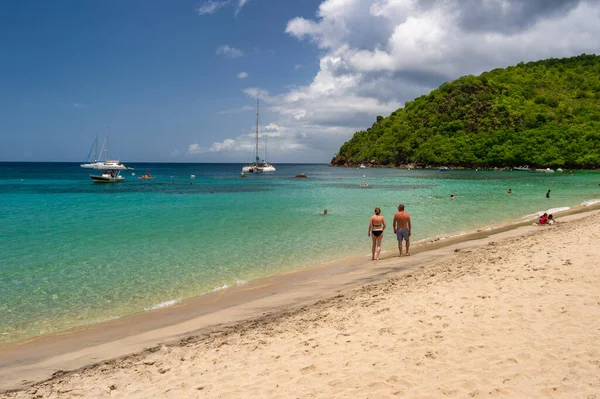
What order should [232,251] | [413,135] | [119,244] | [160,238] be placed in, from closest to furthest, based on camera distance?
[232,251], [119,244], [160,238], [413,135]

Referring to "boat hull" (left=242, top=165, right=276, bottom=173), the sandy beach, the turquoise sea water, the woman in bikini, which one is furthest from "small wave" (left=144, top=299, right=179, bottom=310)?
"boat hull" (left=242, top=165, right=276, bottom=173)

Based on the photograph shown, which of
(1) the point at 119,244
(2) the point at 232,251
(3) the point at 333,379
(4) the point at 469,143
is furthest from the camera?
(4) the point at 469,143

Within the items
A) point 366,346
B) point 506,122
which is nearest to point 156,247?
point 366,346

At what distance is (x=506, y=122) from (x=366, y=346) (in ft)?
520

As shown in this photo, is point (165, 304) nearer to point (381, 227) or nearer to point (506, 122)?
point (381, 227)

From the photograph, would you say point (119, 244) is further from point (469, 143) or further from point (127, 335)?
point (469, 143)

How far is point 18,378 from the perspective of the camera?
672 cm

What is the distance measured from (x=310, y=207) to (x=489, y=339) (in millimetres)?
28872

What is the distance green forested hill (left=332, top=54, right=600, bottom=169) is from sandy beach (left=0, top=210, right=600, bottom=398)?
435 feet

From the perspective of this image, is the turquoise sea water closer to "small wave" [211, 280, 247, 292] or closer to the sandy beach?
"small wave" [211, 280, 247, 292]

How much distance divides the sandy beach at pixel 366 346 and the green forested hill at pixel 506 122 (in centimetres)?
13250

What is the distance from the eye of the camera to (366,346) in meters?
6.61

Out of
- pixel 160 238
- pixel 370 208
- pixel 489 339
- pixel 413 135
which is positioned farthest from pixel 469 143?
pixel 489 339

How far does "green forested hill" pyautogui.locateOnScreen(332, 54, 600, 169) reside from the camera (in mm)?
124438
